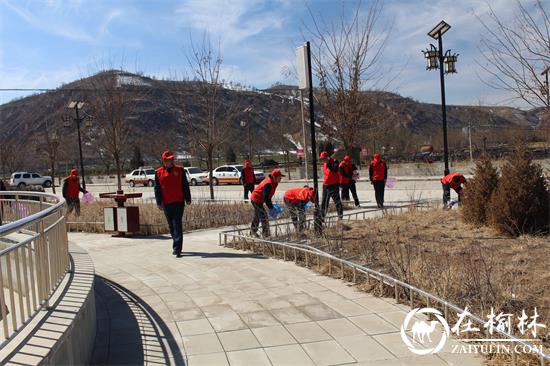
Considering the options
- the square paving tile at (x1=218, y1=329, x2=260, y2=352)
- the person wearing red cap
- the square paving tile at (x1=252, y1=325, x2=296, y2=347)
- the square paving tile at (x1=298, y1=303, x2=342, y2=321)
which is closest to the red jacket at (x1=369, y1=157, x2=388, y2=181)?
the person wearing red cap

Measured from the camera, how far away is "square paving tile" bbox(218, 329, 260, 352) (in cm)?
446

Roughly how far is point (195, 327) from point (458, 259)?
10.3 feet

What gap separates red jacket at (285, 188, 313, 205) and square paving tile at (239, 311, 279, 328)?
411 cm

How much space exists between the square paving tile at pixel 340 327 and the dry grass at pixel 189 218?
287 inches

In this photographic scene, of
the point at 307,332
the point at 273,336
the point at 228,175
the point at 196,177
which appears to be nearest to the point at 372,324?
the point at 307,332

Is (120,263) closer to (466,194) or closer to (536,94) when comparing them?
(466,194)

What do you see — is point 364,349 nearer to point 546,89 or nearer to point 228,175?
point 546,89

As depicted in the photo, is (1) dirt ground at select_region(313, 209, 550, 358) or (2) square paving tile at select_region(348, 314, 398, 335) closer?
(2) square paving tile at select_region(348, 314, 398, 335)

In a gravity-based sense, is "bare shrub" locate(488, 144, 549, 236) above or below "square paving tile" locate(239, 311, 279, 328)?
above

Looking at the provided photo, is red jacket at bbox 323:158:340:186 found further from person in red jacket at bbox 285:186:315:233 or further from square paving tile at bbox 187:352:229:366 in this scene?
square paving tile at bbox 187:352:229:366

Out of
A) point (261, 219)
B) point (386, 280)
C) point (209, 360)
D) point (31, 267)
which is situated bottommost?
point (209, 360)

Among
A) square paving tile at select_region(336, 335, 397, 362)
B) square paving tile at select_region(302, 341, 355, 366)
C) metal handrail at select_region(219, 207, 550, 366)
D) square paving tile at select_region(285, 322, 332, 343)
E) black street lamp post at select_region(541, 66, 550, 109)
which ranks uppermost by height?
black street lamp post at select_region(541, 66, 550, 109)

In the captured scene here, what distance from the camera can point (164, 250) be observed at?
9.44m

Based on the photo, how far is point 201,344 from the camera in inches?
180
